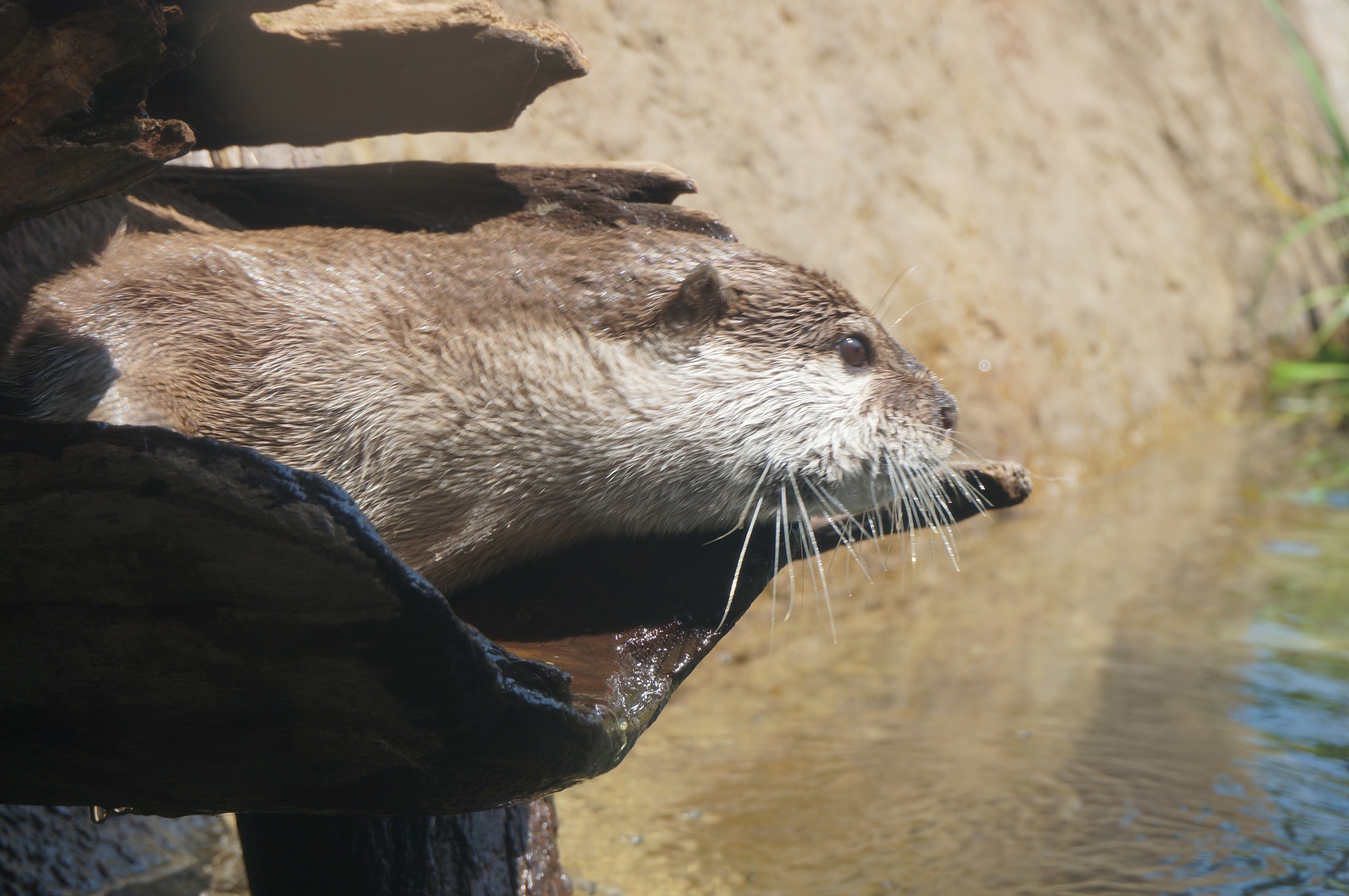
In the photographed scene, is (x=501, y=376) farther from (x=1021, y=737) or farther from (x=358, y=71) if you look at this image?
(x=1021, y=737)

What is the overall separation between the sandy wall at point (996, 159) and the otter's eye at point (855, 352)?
1.10 metres

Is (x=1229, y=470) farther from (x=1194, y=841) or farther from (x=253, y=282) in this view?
(x=253, y=282)

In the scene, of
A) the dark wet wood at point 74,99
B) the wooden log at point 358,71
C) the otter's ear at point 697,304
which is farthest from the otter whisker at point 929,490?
the dark wet wood at point 74,99

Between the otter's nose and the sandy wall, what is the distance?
40.0 inches

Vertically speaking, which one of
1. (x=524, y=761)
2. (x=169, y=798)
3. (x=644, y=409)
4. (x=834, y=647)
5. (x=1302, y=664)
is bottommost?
(x=834, y=647)

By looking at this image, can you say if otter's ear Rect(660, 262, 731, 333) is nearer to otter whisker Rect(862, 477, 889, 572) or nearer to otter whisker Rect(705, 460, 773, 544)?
otter whisker Rect(705, 460, 773, 544)

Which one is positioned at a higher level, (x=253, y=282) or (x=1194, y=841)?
(x=253, y=282)

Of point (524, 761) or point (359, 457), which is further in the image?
point (359, 457)

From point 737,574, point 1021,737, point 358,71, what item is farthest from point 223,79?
point 1021,737

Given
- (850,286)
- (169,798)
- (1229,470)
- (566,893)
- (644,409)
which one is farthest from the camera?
(1229,470)

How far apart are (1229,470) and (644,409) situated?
4618mm

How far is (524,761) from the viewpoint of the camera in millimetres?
1238

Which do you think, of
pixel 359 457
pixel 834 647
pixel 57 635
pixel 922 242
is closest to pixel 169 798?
pixel 57 635

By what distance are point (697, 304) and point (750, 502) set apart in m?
0.33
